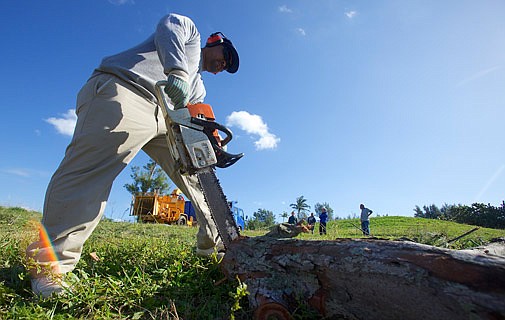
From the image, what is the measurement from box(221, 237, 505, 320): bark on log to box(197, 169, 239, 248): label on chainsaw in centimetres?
23

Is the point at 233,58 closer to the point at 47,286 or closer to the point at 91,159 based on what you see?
the point at 91,159

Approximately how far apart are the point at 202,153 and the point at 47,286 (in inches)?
54.0

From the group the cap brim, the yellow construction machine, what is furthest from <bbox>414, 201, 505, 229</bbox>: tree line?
the cap brim

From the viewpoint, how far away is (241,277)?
183 centimetres

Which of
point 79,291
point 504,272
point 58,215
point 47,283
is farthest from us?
point 58,215

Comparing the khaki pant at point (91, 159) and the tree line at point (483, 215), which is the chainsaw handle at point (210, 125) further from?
the tree line at point (483, 215)

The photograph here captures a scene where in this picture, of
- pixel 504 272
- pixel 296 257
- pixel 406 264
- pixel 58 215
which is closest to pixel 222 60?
pixel 58 215

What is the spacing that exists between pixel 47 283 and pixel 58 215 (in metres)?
0.46

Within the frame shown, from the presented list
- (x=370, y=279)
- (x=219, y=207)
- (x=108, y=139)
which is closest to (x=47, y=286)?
(x=108, y=139)

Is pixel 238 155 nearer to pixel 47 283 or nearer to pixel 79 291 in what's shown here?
pixel 79 291

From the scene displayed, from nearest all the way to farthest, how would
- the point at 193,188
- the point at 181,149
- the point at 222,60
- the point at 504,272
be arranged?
the point at 504,272
the point at 181,149
the point at 193,188
the point at 222,60

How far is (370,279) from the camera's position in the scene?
1.30 meters

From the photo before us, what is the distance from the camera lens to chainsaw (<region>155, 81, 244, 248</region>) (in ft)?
7.16

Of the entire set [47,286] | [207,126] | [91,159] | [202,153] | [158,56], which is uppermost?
[158,56]
